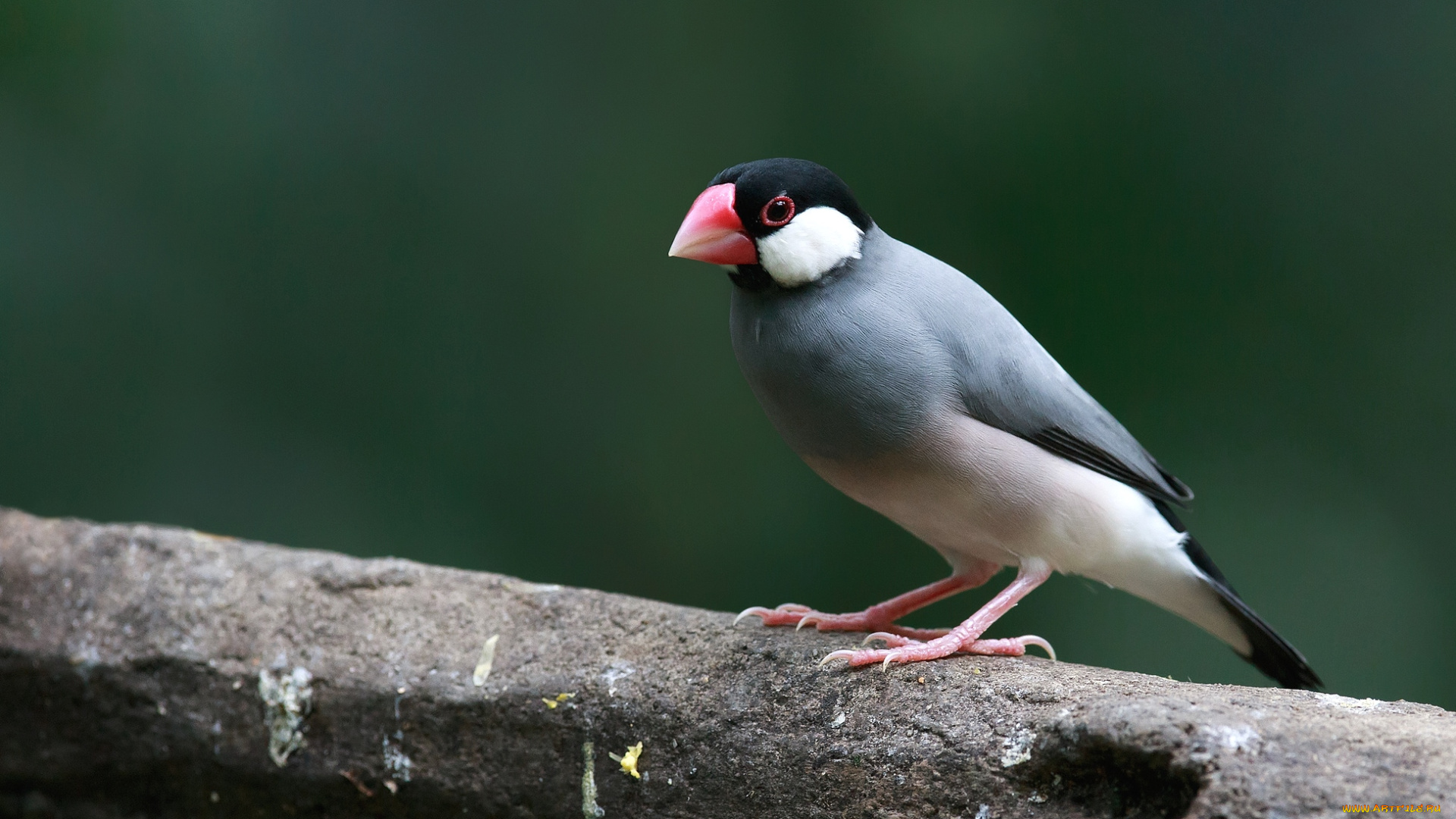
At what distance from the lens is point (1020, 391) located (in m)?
2.01

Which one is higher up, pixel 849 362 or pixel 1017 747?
pixel 849 362

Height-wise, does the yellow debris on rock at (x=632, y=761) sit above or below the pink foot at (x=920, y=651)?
below

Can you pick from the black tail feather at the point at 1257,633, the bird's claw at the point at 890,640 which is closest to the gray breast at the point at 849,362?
the bird's claw at the point at 890,640

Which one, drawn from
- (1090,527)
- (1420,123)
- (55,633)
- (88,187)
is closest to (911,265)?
(1090,527)

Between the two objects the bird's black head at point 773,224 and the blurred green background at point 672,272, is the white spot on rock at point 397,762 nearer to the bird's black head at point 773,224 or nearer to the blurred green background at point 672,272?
the bird's black head at point 773,224

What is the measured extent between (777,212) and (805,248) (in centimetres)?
8

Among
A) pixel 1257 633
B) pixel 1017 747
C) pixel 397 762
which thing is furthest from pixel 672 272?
pixel 1017 747

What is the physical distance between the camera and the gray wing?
1.97 m

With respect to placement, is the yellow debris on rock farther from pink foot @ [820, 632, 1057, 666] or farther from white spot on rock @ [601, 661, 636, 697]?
pink foot @ [820, 632, 1057, 666]

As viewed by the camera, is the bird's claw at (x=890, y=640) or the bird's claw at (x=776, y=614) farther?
the bird's claw at (x=776, y=614)

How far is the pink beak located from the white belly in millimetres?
423

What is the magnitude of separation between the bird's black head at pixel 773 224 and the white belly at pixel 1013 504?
1.22ft

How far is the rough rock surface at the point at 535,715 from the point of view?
4.85 ft

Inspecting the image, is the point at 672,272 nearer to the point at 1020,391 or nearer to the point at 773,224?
the point at 773,224
